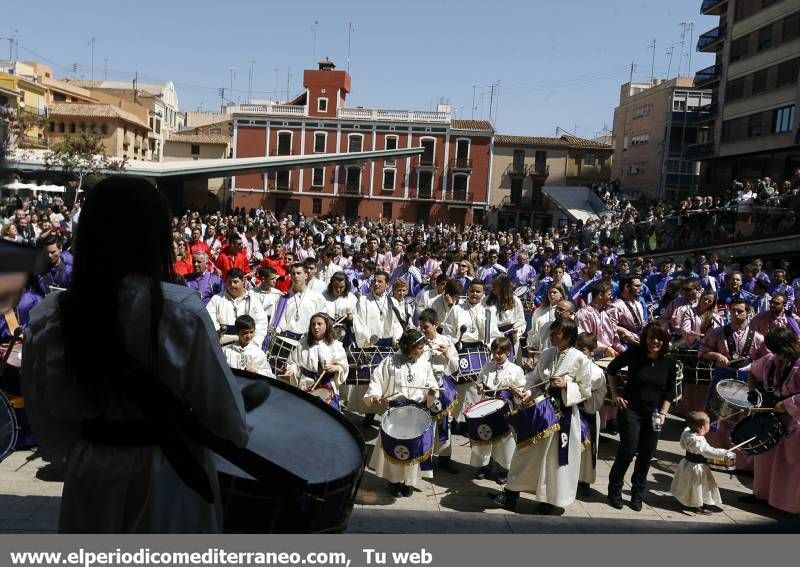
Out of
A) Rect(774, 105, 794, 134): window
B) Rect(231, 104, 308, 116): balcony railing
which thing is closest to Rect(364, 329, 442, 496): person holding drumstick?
Rect(774, 105, 794, 134): window

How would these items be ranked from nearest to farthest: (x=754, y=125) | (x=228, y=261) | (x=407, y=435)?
1. (x=407, y=435)
2. (x=228, y=261)
3. (x=754, y=125)

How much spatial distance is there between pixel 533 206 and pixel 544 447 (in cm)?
5344

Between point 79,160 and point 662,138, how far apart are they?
40.1m

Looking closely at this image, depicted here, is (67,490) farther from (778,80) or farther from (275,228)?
(778,80)

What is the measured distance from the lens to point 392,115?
186 feet

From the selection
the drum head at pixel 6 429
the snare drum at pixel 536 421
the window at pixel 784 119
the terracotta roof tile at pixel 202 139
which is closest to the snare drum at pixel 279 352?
the snare drum at pixel 536 421

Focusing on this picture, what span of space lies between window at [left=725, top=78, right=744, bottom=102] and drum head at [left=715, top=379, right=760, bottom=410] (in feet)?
115

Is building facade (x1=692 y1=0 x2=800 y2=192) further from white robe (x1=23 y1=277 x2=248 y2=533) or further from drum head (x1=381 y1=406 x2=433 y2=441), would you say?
white robe (x1=23 y1=277 x2=248 y2=533)

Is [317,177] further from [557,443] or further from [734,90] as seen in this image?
[557,443]

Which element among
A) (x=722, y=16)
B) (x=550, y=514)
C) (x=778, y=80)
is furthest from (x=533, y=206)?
(x=550, y=514)

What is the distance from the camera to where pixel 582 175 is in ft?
195

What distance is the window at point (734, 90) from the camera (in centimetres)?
3669

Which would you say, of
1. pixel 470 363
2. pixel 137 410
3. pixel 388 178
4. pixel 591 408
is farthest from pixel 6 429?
pixel 388 178

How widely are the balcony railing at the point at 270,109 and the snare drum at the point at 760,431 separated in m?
54.5
